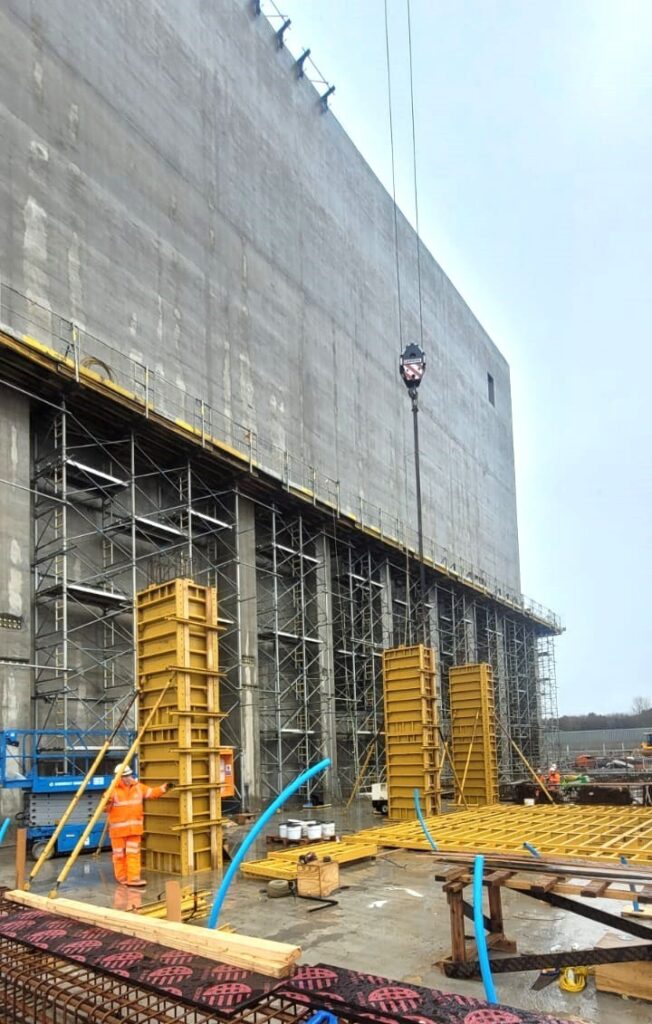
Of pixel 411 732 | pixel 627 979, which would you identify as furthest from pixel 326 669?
pixel 627 979

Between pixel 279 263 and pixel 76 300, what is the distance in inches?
410

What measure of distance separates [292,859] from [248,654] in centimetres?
1144

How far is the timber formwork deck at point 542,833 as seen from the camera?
9859 mm

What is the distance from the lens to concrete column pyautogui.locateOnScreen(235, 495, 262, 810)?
2089 centimetres

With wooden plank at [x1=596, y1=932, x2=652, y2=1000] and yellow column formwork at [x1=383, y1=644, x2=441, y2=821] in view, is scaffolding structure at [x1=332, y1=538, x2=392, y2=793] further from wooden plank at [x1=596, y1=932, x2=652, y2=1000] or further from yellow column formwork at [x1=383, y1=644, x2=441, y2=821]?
wooden plank at [x1=596, y1=932, x2=652, y2=1000]

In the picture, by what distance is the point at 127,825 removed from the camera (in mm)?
9766

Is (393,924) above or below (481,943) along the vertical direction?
below

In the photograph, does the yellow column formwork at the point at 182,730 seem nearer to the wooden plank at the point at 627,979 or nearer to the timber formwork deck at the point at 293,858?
the timber formwork deck at the point at 293,858

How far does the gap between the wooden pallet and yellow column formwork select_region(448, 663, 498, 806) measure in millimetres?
8963

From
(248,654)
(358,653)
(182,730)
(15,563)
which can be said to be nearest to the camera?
(182,730)

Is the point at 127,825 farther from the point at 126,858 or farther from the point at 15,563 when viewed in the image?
the point at 15,563

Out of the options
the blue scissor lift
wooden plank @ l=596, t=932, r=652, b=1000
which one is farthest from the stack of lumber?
the blue scissor lift

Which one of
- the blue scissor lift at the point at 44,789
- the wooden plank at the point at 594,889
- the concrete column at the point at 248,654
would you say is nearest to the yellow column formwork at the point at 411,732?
the concrete column at the point at 248,654

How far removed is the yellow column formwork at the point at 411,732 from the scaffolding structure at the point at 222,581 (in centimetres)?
496
